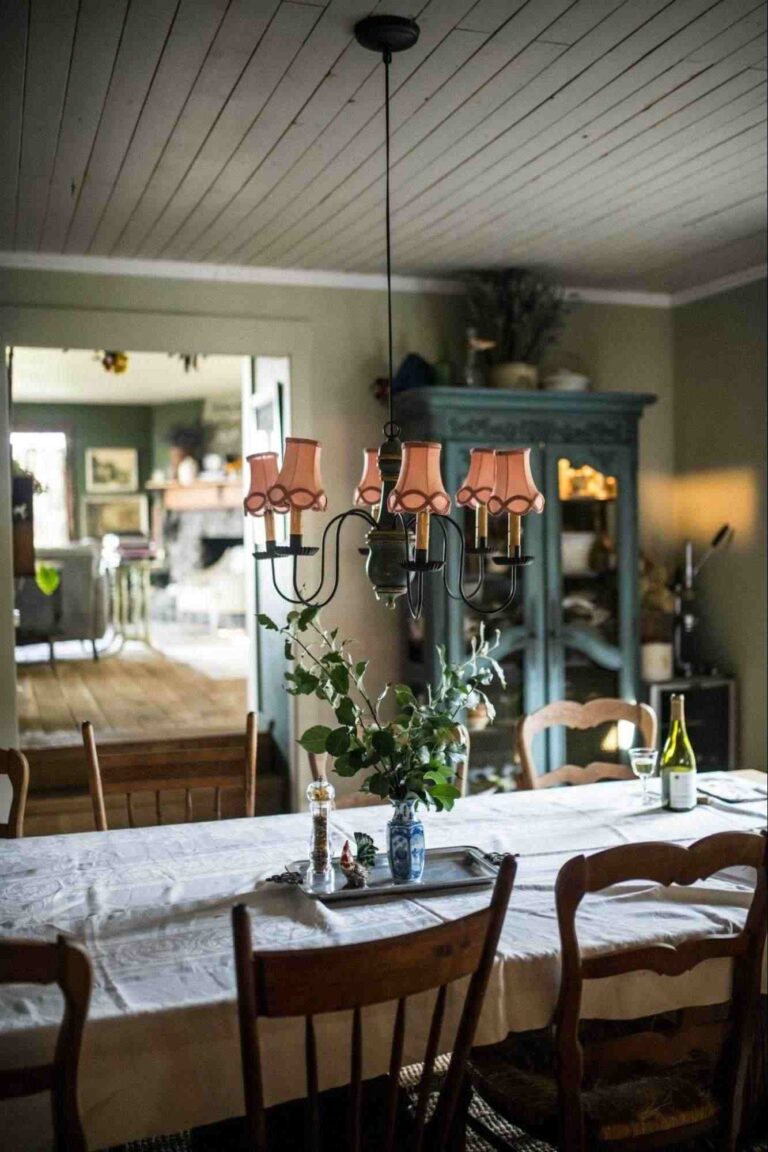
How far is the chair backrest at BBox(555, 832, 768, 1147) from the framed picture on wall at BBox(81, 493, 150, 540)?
10.9 m

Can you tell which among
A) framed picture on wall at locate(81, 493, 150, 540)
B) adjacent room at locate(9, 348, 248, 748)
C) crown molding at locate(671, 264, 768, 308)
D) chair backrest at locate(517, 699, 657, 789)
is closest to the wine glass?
chair backrest at locate(517, 699, 657, 789)

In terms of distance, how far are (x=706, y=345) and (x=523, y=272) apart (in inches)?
39.7

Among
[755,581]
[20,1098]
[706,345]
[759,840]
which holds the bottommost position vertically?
[20,1098]

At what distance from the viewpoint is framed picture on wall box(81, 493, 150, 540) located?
484 inches

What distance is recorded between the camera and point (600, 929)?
1.92 m

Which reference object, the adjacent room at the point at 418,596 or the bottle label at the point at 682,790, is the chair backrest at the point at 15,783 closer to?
the adjacent room at the point at 418,596

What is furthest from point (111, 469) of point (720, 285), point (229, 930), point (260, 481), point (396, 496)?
point (229, 930)

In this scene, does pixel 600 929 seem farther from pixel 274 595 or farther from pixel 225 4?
pixel 274 595

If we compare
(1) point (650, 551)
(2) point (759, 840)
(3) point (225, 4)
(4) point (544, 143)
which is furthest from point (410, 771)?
(1) point (650, 551)

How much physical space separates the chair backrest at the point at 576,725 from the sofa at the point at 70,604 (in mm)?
5004

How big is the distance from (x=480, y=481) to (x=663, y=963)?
1.03m

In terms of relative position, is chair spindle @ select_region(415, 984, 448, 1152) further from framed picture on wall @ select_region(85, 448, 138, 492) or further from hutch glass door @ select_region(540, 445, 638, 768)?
framed picture on wall @ select_region(85, 448, 138, 492)

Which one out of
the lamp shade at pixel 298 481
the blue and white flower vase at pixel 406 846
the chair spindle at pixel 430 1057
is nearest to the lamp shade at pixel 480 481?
the lamp shade at pixel 298 481

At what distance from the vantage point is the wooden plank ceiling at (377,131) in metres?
2.43
